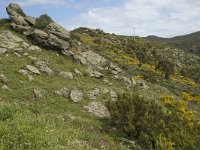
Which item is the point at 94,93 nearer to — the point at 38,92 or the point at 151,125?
the point at 38,92

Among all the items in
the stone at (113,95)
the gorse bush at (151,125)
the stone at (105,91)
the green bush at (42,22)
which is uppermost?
the green bush at (42,22)

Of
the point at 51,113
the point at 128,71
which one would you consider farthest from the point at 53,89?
the point at 128,71

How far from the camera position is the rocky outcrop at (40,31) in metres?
30.5

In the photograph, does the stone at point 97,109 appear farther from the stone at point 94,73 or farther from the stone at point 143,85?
the stone at point 143,85

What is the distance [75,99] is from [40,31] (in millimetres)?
10662

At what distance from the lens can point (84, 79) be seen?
27.3 meters

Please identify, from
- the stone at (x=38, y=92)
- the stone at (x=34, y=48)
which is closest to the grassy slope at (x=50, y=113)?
the stone at (x=38, y=92)

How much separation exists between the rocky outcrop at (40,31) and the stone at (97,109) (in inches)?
375

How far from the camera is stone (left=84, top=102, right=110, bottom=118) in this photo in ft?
70.1

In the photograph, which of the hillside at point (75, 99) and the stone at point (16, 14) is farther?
the stone at point (16, 14)

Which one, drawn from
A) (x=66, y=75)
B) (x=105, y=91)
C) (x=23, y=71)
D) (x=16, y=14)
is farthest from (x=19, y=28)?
(x=105, y=91)

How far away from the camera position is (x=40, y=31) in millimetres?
31172

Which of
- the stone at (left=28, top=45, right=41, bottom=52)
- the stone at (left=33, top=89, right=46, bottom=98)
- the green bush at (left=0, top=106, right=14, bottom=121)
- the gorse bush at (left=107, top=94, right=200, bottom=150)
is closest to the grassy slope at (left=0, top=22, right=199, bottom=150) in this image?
the green bush at (left=0, top=106, right=14, bottom=121)

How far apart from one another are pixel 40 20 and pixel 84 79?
30.0ft
